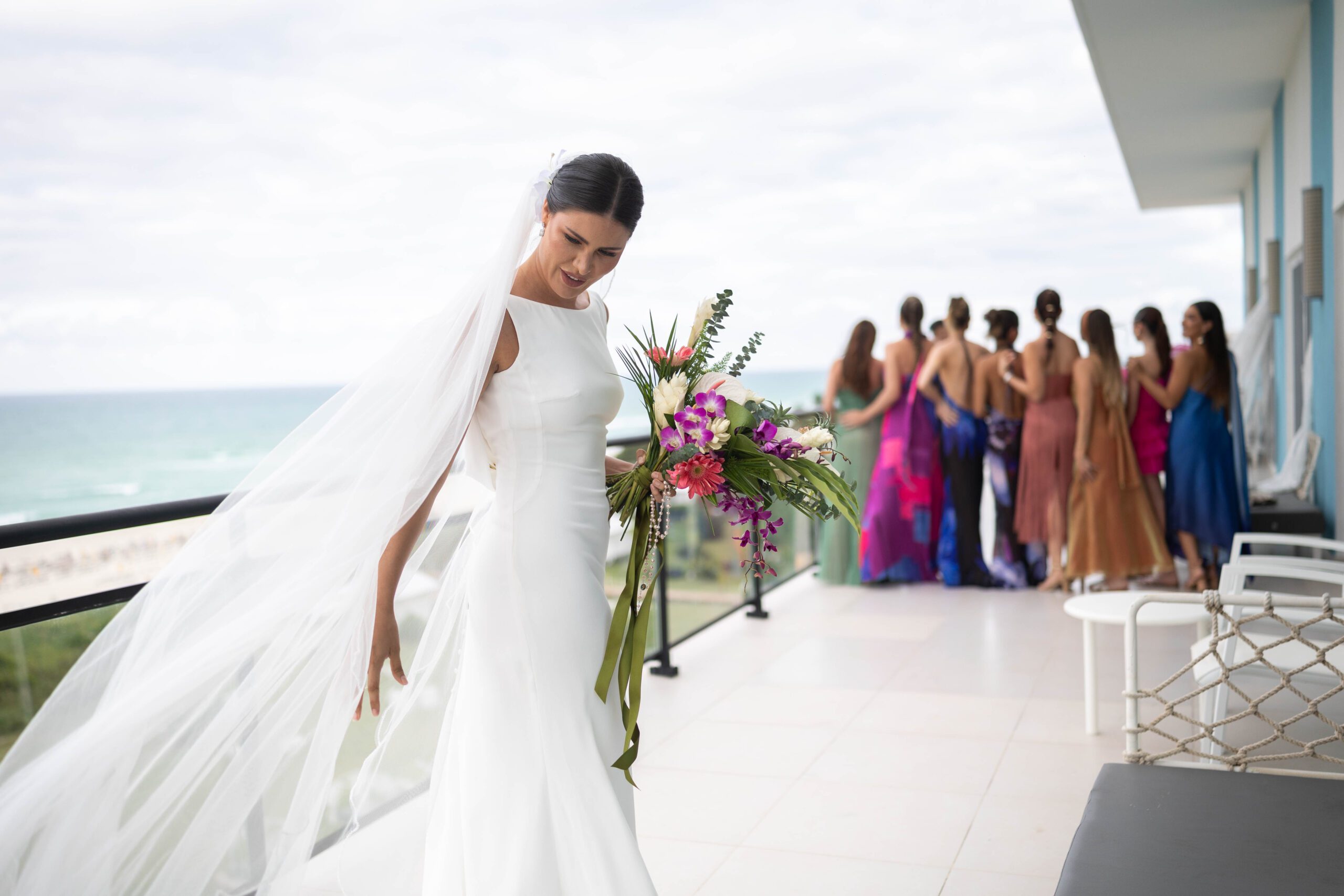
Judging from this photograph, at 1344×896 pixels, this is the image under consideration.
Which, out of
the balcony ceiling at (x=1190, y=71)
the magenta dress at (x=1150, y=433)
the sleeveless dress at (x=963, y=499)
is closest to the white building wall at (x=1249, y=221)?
the balcony ceiling at (x=1190, y=71)

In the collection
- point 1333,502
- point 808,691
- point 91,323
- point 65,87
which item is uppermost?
point 65,87

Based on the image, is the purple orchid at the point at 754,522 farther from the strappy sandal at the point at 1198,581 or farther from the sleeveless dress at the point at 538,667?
the strappy sandal at the point at 1198,581

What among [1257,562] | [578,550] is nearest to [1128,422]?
[1257,562]

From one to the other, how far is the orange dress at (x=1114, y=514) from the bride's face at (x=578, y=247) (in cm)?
513

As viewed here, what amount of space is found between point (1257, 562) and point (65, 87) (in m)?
46.1

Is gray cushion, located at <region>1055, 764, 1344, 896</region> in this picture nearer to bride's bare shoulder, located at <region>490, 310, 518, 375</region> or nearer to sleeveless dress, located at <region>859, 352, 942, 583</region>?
bride's bare shoulder, located at <region>490, 310, 518, 375</region>

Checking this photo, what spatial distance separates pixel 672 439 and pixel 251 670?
834 mm

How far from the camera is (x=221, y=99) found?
139ft

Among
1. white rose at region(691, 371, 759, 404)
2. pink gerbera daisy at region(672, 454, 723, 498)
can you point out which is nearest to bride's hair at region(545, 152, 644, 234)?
white rose at region(691, 371, 759, 404)

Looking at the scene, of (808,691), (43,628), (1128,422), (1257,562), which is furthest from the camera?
(1128,422)

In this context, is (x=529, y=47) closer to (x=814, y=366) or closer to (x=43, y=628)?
(x=814, y=366)

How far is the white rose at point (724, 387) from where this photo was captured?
2.08 metres

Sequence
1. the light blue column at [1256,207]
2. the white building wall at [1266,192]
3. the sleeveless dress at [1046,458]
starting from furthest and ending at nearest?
the light blue column at [1256,207] → the white building wall at [1266,192] → the sleeveless dress at [1046,458]

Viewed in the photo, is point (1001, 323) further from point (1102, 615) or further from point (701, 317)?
point (701, 317)
